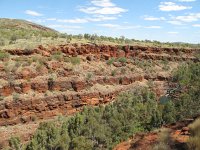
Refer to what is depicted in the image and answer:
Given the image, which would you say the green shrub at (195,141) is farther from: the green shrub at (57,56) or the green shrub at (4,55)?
the green shrub at (57,56)

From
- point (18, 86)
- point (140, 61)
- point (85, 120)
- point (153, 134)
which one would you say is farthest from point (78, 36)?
point (153, 134)

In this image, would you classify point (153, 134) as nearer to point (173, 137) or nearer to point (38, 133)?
point (173, 137)

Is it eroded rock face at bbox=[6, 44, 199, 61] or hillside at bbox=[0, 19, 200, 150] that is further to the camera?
eroded rock face at bbox=[6, 44, 199, 61]

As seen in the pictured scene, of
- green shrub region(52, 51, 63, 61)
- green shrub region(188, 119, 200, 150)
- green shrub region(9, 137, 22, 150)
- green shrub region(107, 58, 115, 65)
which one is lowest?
green shrub region(9, 137, 22, 150)

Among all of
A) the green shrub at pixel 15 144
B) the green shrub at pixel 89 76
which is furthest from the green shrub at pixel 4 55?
the green shrub at pixel 15 144

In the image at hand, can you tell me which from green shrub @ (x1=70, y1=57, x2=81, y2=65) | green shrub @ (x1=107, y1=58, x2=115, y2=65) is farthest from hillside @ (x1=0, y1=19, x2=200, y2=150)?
green shrub @ (x1=107, y1=58, x2=115, y2=65)

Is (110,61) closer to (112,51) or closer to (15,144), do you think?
(112,51)

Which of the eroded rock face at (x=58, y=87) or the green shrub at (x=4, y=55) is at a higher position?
the green shrub at (x=4, y=55)

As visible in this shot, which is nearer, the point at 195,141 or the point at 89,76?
the point at 195,141

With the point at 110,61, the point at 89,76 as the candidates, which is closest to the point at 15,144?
the point at 89,76

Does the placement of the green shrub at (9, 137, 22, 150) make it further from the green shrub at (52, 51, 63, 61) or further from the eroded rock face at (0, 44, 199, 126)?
the green shrub at (52, 51, 63, 61)

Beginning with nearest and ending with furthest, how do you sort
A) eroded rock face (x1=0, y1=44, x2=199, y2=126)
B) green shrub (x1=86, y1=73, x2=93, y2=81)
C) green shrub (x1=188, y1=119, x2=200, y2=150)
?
green shrub (x1=188, y1=119, x2=200, y2=150) → eroded rock face (x1=0, y1=44, x2=199, y2=126) → green shrub (x1=86, y1=73, x2=93, y2=81)

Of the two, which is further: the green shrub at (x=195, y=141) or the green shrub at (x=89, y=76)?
the green shrub at (x=89, y=76)

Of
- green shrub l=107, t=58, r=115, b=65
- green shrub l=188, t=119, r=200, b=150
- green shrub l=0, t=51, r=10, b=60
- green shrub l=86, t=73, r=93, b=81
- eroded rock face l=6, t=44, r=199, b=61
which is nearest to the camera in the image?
green shrub l=188, t=119, r=200, b=150
